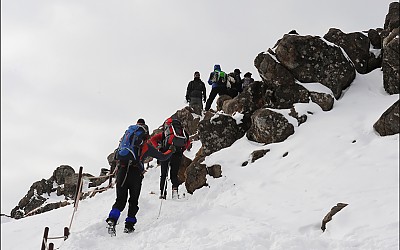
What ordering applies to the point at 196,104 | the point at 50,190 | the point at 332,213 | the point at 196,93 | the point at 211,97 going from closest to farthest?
1. the point at 332,213
2. the point at 211,97
3. the point at 196,93
4. the point at 196,104
5. the point at 50,190

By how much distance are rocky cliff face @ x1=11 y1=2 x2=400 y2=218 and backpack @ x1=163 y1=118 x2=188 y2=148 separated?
40.1 inches

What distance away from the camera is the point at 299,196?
726cm

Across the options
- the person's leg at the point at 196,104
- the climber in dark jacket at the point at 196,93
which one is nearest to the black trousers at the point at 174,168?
the climber in dark jacket at the point at 196,93

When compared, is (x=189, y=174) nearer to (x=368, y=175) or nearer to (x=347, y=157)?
(x=347, y=157)

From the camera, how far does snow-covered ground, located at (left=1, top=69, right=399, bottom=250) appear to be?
18.1ft

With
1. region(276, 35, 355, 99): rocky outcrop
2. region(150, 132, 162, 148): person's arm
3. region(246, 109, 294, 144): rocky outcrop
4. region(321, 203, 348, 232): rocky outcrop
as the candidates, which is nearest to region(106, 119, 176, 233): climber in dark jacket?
region(150, 132, 162, 148): person's arm

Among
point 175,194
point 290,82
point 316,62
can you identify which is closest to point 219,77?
point 290,82

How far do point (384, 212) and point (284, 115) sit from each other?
5635 millimetres

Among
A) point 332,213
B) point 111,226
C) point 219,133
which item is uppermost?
point 219,133

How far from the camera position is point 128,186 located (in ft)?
25.1

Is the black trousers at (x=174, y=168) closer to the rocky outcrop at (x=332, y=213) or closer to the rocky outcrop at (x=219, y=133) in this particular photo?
the rocky outcrop at (x=219, y=133)

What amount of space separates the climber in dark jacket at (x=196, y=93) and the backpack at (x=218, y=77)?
31.1 inches

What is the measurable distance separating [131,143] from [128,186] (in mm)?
870

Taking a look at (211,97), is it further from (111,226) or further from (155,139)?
(111,226)
